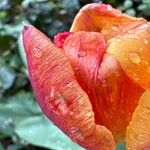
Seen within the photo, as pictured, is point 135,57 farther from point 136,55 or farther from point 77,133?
point 77,133

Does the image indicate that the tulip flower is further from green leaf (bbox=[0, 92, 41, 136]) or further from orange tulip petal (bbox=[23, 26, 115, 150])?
green leaf (bbox=[0, 92, 41, 136])

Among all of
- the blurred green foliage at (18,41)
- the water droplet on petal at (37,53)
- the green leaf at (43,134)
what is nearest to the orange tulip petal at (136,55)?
the water droplet on petal at (37,53)

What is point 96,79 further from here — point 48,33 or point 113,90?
point 48,33

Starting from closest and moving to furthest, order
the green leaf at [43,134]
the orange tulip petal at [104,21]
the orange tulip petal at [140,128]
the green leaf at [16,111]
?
the orange tulip petal at [140,128]
the orange tulip petal at [104,21]
the green leaf at [43,134]
the green leaf at [16,111]

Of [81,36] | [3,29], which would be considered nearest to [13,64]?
[3,29]

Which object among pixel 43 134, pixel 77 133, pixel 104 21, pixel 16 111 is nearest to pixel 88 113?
pixel 77 133

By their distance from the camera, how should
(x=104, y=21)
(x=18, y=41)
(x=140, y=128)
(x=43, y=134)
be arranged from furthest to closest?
(x=18, y=41)
(x=43, y=134)
(x=104, y=21)
(x=140, y=128)

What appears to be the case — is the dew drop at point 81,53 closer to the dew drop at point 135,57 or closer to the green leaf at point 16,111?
the dew drop at point 135,57
